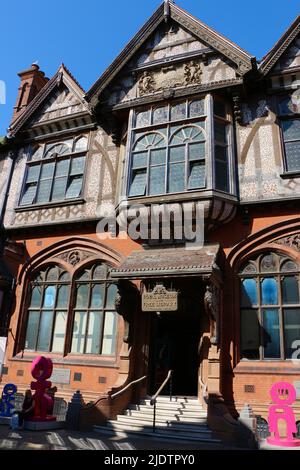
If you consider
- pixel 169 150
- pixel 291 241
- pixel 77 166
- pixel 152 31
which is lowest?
pixel 291 241

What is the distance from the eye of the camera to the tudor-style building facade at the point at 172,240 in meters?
11.7

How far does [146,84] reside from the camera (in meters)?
15.4

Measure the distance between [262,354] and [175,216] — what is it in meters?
5.03

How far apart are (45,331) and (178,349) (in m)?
5.04

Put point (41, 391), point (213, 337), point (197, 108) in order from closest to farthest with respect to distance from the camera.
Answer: point (41, 391) < point (213, 337) < point (197, 108)

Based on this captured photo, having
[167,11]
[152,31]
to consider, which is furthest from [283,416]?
[167,11]

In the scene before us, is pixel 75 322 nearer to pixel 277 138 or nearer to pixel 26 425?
pixel 26 425

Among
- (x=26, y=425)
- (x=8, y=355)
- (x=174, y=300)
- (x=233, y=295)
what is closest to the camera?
(x=26, y=425)

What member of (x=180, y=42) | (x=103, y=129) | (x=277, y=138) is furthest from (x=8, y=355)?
(x=180, y=42)

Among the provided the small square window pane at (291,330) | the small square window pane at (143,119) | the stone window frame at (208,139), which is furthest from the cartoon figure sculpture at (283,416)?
the small square window pane at (143,119)

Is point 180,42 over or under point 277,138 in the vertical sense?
over

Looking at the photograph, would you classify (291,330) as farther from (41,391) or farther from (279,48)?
(279,48)

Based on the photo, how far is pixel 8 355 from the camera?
1474 centimetres

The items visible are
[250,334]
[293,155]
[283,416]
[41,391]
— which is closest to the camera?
[283,416]
